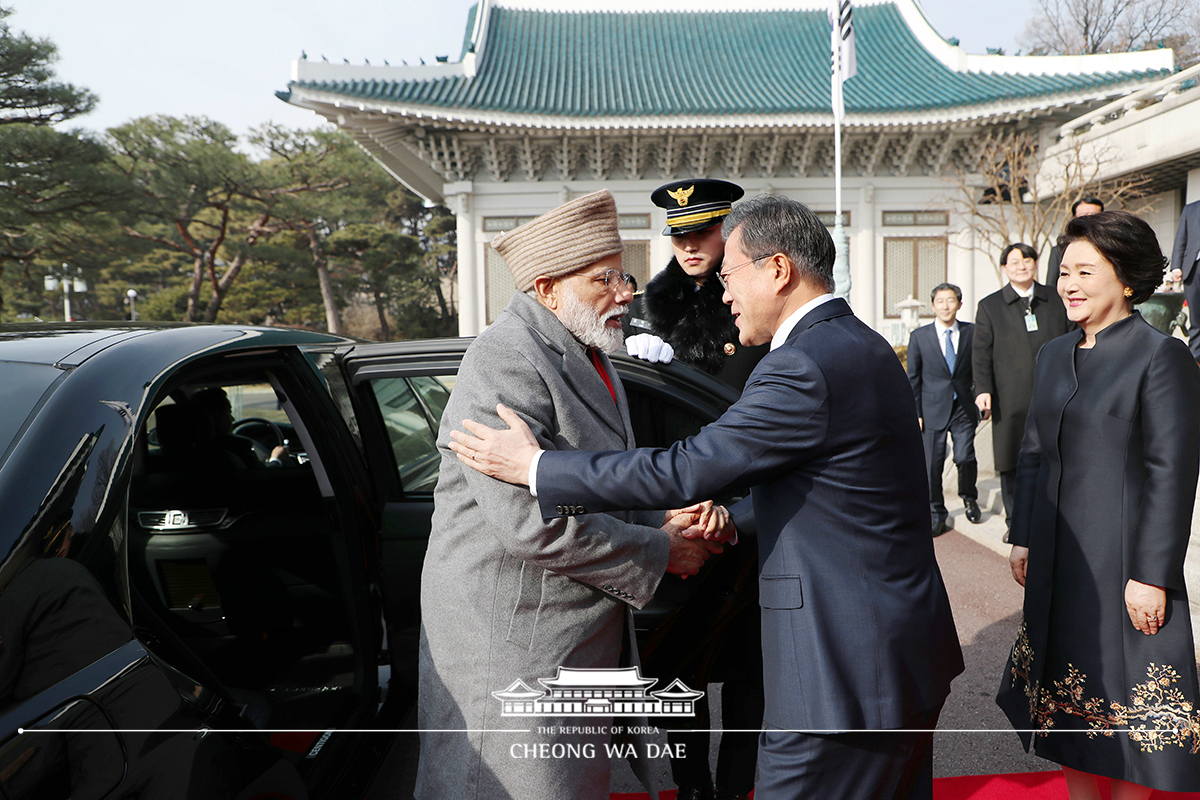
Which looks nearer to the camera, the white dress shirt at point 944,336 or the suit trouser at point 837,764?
the suit trouser at point 837,764

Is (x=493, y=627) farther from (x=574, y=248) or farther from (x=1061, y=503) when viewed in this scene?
(x=1061, y=503)

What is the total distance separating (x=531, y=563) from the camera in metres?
1.39

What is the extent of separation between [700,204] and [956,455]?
367cm

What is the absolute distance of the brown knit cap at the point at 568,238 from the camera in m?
1.46

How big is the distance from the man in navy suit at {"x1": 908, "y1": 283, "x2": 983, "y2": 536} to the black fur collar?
10.3 feet

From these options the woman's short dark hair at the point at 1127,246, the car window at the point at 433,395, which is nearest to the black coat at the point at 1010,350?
the woman's short dark hair at the point at 1127,246

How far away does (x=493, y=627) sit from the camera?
4.64ft

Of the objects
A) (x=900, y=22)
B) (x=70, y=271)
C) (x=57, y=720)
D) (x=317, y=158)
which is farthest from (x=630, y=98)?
(x=70, y=271)

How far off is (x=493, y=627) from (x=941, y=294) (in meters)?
4.85

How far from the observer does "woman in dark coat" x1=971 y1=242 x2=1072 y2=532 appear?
4.54 meters

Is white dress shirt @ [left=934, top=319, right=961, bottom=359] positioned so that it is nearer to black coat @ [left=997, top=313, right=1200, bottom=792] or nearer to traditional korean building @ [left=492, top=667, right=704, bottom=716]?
black coat @ [left=997, top=313, right=1200, bottom=792]

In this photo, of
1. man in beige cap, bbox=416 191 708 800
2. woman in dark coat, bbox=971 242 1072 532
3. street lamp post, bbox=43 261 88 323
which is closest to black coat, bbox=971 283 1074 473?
woman in dark coat, bbox=971 242 1072 532

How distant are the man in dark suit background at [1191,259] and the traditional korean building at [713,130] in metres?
7.92

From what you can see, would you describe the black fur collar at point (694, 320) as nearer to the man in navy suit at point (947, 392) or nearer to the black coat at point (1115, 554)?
the black coat at point (1115, 554)
